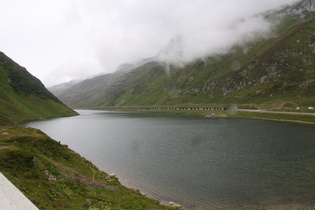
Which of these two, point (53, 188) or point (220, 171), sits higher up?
point (53, 188)

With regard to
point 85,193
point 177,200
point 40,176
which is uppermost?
point 40,176

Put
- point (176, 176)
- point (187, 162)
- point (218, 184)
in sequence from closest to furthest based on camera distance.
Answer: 1. point (218, 184)
2. point (176, 176)
3. point (187, 162)

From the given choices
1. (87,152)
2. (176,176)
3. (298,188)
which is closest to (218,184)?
(176,176)

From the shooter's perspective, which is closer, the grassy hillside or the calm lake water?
the grassy hillside

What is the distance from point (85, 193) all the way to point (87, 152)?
4559 centimetres

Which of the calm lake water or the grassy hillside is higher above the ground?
the grassy hillside

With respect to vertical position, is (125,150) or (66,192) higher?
(66,192)

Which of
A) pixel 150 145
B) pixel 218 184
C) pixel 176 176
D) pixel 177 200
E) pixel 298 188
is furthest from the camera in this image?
pixel 150 145

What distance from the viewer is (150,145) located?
7469cm

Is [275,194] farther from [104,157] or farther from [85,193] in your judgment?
[104,157]

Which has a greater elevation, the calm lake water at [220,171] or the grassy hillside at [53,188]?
the grassy hillside at [53,188]

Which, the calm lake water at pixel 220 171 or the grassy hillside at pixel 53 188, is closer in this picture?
the grassy hillside at pixel 53 188

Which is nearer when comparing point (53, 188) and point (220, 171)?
point (53, 188)

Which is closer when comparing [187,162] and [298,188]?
[298,188]
